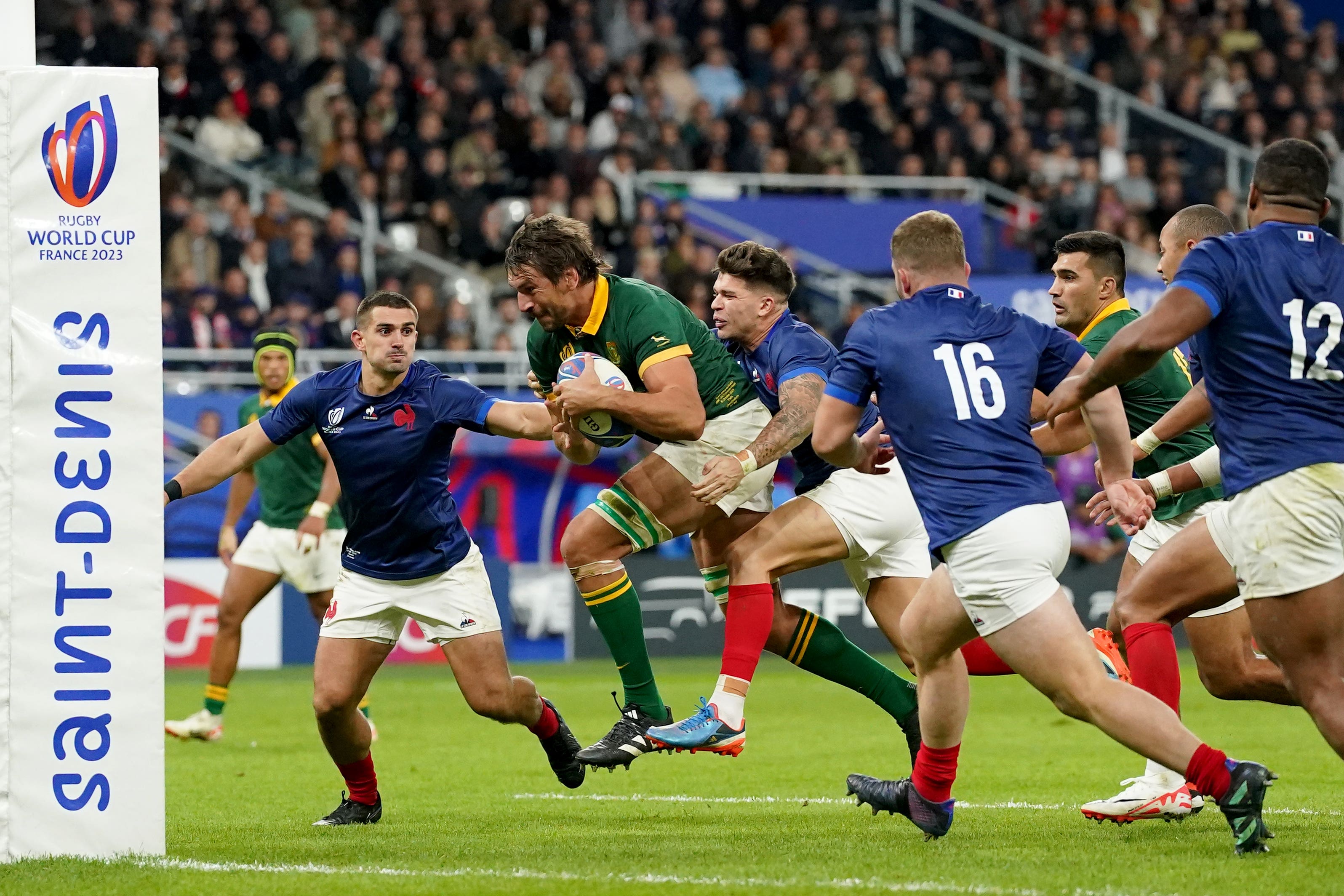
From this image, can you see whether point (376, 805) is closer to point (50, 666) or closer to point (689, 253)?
point (50, 666)

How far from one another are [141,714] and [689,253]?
15.3 m

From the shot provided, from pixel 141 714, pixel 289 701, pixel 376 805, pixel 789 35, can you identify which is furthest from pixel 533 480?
pixel 141 714

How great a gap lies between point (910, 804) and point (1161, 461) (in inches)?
87.0

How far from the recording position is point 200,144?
70.4 ft

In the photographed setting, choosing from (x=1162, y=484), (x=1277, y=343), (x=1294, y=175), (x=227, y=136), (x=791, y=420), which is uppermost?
(x=1294, y=175)

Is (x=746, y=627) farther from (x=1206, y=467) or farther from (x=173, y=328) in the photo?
(x=173, y=328)

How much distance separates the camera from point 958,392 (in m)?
6.45

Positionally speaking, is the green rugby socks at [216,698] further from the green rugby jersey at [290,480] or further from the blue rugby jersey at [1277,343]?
the blue rugby jersey at [1277,343]

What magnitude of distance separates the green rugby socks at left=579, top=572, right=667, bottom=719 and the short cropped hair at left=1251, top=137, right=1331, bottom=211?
3.47 metres

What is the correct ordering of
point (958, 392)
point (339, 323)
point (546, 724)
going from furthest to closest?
point (339, 323)
point (546, 724)
point (958, 392)

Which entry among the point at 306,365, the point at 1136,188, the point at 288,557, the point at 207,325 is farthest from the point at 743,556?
the point at 1136,188

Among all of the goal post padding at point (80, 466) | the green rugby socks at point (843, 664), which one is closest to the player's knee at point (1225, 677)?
the green rugby socks at point (843, 664)

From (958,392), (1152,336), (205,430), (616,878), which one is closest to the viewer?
→ (1152,336)

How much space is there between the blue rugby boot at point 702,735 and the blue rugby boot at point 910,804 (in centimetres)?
62
